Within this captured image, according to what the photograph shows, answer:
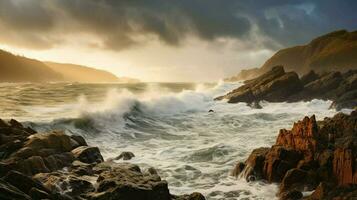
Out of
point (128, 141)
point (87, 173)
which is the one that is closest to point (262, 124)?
point (128, 141)

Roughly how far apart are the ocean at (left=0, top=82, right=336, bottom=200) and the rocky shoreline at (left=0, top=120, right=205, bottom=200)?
2.73 m

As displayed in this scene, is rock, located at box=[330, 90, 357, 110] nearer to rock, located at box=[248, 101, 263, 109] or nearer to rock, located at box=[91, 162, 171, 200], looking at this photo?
rock, located at box=[248, 101, 263, 109]

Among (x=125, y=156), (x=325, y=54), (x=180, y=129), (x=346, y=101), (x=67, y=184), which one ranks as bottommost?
(x=125, y=156)

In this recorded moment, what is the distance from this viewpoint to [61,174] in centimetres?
1502

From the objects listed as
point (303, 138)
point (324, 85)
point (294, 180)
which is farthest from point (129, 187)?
point (324, 85)

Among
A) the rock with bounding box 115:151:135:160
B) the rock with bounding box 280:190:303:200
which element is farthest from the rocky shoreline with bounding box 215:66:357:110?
the rock with bounding box 280:190:303:200

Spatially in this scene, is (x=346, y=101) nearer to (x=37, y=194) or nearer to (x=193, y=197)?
(x=193, y=197)

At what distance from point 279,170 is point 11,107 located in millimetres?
26967

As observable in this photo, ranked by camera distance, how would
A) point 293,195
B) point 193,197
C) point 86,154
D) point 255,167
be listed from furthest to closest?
1. point 86,154
2. point 255,167
3. point 293,195
4. point 193,197

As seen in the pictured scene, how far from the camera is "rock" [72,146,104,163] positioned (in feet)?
62.3

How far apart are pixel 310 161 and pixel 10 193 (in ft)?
37.4

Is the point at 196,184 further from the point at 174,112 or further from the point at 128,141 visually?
the point at 174,112

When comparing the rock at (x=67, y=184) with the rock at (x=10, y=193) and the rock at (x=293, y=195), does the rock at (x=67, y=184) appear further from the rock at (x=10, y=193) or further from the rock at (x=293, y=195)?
the rock at (x=293, y=195)

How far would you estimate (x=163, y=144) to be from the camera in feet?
89.2
